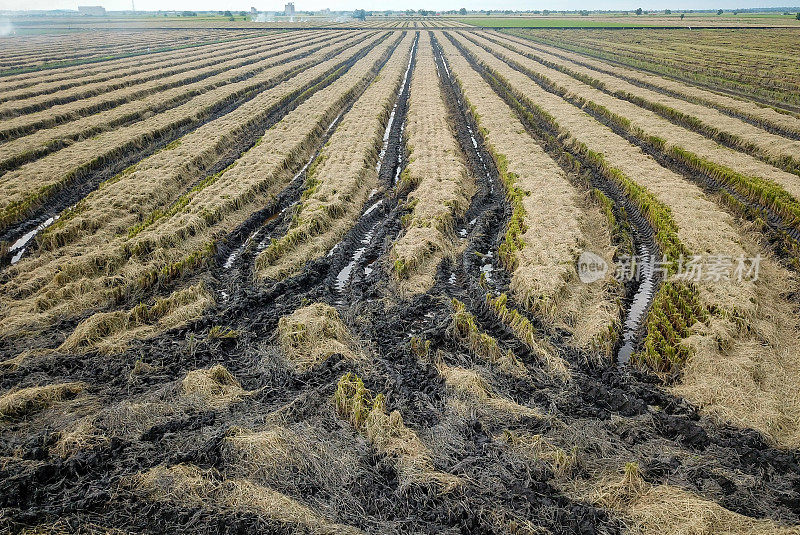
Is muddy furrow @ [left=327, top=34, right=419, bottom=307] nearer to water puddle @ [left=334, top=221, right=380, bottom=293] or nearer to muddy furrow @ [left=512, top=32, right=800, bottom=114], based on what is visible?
water puddle @ [left=334, top=221, right=380, bottom=293]

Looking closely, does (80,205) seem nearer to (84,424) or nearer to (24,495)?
(84,424)

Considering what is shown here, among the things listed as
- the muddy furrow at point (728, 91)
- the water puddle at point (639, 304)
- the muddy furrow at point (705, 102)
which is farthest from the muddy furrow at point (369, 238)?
the muddy furrow at point (728, 91)

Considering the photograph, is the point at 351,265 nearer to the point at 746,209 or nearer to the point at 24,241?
the point at 24,241

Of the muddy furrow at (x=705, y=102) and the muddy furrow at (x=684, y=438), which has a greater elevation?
the muddy furrow at (x=705, y=102)

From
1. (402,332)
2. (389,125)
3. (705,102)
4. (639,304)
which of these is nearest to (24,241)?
(402,332)

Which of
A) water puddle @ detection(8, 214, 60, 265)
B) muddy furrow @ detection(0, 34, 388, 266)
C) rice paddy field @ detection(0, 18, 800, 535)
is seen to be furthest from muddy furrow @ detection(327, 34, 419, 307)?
water puddle @ detection(8, 214, 60, 265)

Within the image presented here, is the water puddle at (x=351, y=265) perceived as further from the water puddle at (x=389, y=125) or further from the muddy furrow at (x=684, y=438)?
the water puddle at (x=389, y=125)

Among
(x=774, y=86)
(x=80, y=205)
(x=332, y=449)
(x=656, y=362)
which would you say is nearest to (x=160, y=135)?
(x=80, y=205)
